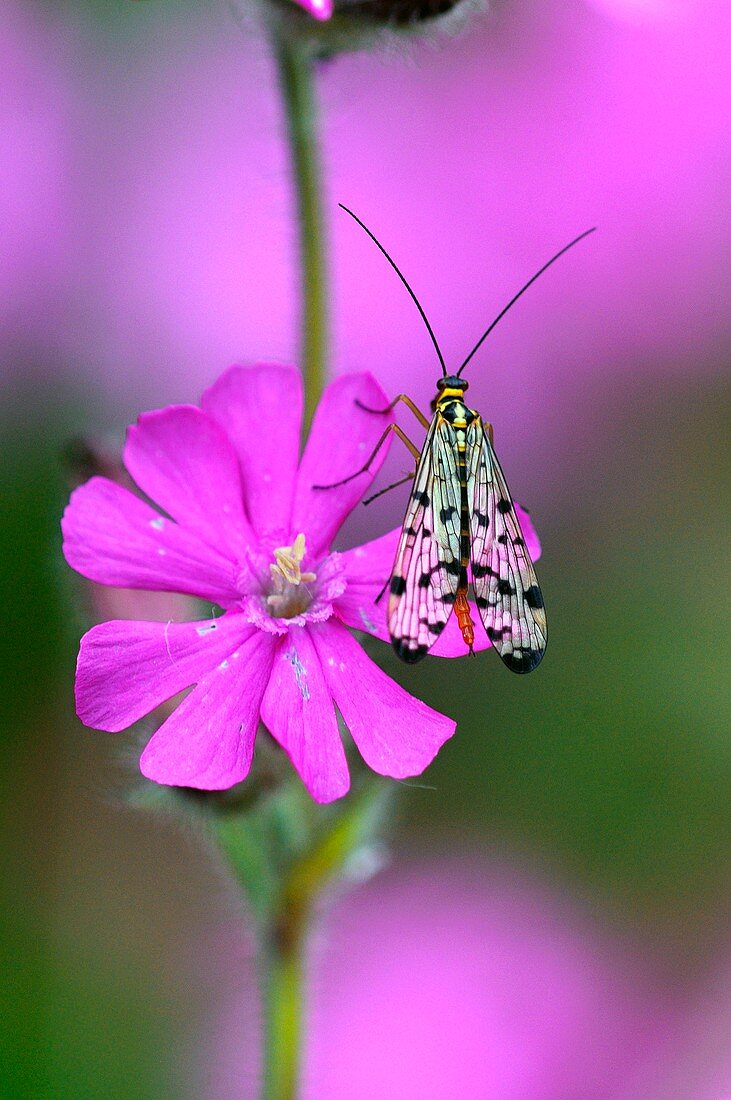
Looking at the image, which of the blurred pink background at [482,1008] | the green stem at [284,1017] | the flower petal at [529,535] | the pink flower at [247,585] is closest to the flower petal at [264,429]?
the pink flower at [247,585]

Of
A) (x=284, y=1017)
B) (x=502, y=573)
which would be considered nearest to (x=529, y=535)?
(x=502, y=573)

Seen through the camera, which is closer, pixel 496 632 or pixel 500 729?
pixel 496 632

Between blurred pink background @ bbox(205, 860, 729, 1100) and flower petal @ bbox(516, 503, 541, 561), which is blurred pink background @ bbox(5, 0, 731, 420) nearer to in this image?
blurred pink background @ bbox(205, 860, 729, 1100)

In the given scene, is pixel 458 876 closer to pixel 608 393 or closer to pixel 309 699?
pixel 608 393

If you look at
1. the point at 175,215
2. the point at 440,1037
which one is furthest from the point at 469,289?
the point at 440,1037

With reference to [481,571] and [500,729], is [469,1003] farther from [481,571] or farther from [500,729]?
[481,571]
